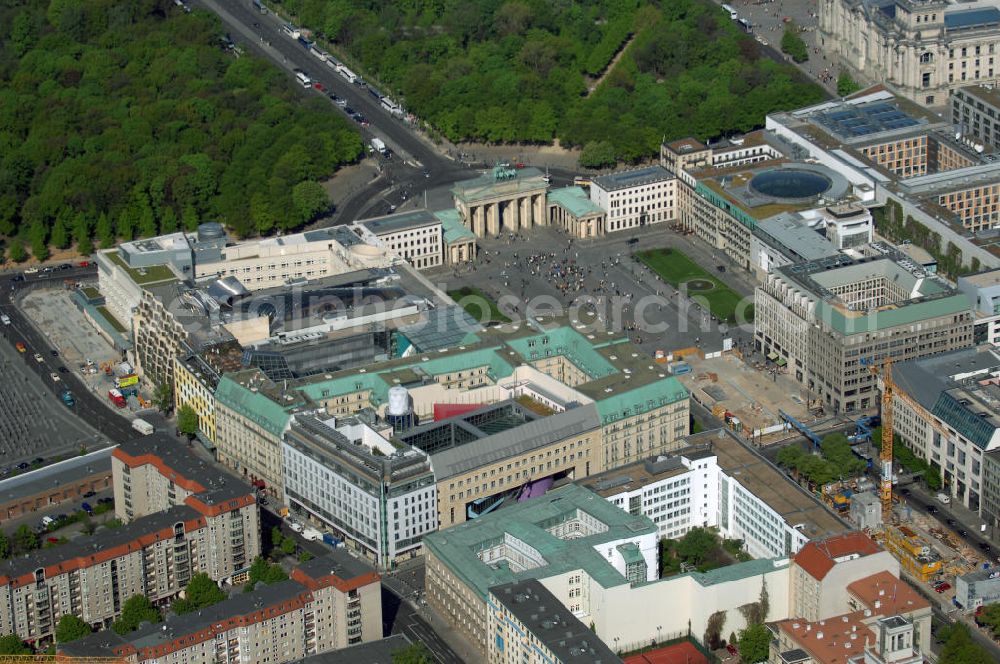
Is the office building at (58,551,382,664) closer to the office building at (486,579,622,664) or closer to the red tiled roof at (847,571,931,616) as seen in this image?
the office building at (486,579,622,664)

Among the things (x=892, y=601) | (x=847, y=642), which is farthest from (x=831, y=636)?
(x=892, y=601)

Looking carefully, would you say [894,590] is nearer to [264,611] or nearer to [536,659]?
[536,659]

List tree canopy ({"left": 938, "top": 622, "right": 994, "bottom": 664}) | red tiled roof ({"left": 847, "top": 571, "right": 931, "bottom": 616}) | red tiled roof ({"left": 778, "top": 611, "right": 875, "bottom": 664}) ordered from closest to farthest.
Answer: red tiled roof ({"left": 778, "top": 611, "right": 875, "bottom": 664}) < tree canopy ({"left": 938, "top": 622, "right": 994, "bottom": 664}) < red tiled roof ({"left": 847, "top": 571, "right": 931, "bottom": 616})

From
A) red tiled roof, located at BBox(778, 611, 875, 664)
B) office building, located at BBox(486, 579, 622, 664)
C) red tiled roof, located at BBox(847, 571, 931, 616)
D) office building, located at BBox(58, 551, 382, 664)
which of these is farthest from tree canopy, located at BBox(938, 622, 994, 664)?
office building, located at BBox(58, 551, 382, 664)

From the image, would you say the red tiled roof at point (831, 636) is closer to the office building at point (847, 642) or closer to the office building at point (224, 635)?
the office building at point (847, 642)

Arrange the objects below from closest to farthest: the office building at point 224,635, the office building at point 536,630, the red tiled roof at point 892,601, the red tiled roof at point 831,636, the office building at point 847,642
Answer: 1. the office building at point 536,630
2. the office building at point 847,642
3. the red tiled roof at point 831,636
4. the office building at point 224,635
5. the red tiled roof at point 892,601

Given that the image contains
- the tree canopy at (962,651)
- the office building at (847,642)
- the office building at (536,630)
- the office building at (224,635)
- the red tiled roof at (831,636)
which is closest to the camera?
the office building at (536,630)

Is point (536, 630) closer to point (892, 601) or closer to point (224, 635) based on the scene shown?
point (224, 635)

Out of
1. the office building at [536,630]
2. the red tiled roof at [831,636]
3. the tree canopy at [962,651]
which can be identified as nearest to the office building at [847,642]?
the red tiled roof at [831,636]

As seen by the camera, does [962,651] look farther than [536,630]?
Yes
